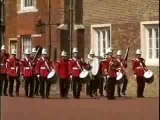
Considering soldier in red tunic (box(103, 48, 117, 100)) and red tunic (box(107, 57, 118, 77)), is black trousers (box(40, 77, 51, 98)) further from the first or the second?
red tunic (box(107, 57, 118, 77))

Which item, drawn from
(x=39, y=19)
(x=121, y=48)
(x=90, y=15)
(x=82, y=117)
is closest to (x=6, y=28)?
(x=39, y=19)

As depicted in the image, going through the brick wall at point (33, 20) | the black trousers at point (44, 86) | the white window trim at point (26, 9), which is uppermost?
the white window trim at point (26, 9)

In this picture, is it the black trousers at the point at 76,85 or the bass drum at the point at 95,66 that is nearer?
the black trousers at the point at 76,85

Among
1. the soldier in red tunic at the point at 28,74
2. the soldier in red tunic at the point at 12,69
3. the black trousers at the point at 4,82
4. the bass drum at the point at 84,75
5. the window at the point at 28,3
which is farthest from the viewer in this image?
the window at the point at 28,3

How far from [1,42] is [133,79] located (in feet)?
37.3

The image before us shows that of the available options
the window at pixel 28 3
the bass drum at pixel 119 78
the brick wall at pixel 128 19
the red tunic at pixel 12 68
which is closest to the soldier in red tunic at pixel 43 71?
the red tunic at pixel 12 68

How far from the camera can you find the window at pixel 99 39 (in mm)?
26125

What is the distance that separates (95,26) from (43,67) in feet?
15.6

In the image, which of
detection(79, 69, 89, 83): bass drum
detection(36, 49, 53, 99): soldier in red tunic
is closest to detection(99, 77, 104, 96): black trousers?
detection(79, 69, 89, 83): bass drum

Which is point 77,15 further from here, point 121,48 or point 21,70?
point 21,70

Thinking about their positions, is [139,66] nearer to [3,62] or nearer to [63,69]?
[63,69]

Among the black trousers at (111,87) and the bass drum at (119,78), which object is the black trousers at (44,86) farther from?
the bass drum at (119,78)

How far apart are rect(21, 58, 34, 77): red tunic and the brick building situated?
4.22 meters

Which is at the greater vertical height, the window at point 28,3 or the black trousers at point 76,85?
the window at point 28,3
